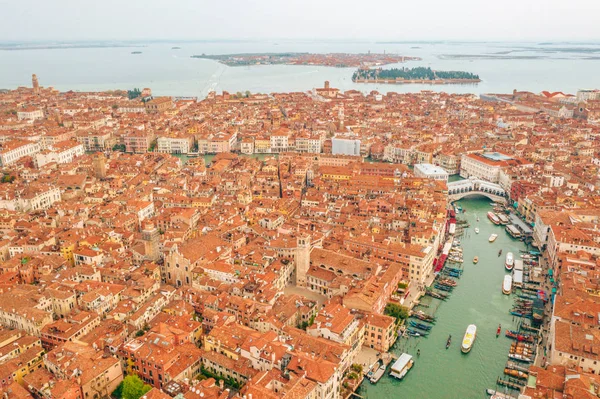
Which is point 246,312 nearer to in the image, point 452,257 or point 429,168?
point 452,257

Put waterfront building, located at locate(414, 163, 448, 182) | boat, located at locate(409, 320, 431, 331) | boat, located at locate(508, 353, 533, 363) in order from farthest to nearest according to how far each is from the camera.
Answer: waterfront building, located at locate(414, 163, 448, 182) < boat, located at locate(409, 320, 431, 331) < boat, located at locate(508, 353, 533, 363)

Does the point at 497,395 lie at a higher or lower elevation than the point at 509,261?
lower

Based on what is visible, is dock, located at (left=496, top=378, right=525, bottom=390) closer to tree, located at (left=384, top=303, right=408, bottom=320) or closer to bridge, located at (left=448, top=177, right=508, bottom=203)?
tree, located at (left=384, top=303, right=408, bottom=320)

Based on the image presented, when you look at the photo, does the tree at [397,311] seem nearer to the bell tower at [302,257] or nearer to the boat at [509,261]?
the bell tower at [302,257]

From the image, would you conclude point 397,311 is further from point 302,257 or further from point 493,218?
point 493,218

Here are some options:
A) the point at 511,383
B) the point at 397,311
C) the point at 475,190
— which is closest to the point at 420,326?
the point at 397,311

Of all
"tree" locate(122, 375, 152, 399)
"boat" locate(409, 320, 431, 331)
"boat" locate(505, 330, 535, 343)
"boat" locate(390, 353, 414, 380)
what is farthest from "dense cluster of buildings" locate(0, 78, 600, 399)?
"boat" locate(505, 330, 535, 343)
